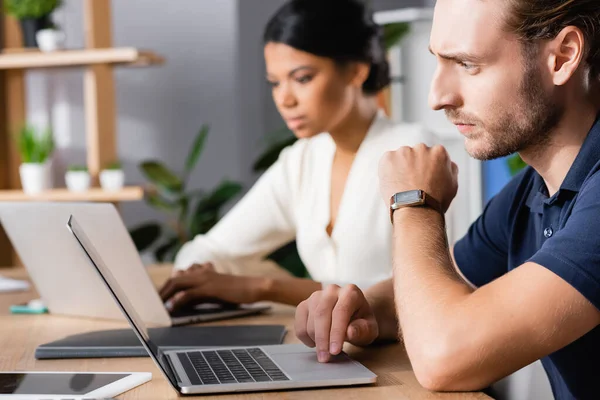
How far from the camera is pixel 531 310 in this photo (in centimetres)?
96

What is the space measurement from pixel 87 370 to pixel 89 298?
413mm

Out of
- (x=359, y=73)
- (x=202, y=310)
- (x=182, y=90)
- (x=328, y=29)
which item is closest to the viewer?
(x=202, y=310)

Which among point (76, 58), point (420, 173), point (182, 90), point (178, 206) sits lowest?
point (178, 206)

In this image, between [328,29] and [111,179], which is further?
[111,179]

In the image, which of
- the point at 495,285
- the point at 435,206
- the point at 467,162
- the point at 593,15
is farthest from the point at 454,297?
the point at 467,162

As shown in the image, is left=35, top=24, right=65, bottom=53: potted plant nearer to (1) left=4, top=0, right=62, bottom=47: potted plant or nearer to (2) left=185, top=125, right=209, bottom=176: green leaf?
(1) left=4, top=0, right=62, bottom=47: potted plant

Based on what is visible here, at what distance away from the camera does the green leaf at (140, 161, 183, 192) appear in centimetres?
362

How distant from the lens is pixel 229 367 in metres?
1.07

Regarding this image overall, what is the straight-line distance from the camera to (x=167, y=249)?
375 centimetres

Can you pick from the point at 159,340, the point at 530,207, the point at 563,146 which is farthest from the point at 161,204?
the point at 563,146

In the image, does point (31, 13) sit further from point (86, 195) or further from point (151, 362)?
point (151, 362)

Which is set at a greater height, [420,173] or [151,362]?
[420,173]

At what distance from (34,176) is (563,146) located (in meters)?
2.55

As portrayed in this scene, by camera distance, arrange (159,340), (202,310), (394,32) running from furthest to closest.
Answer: (394,32) → (202,310) → (159,340)
